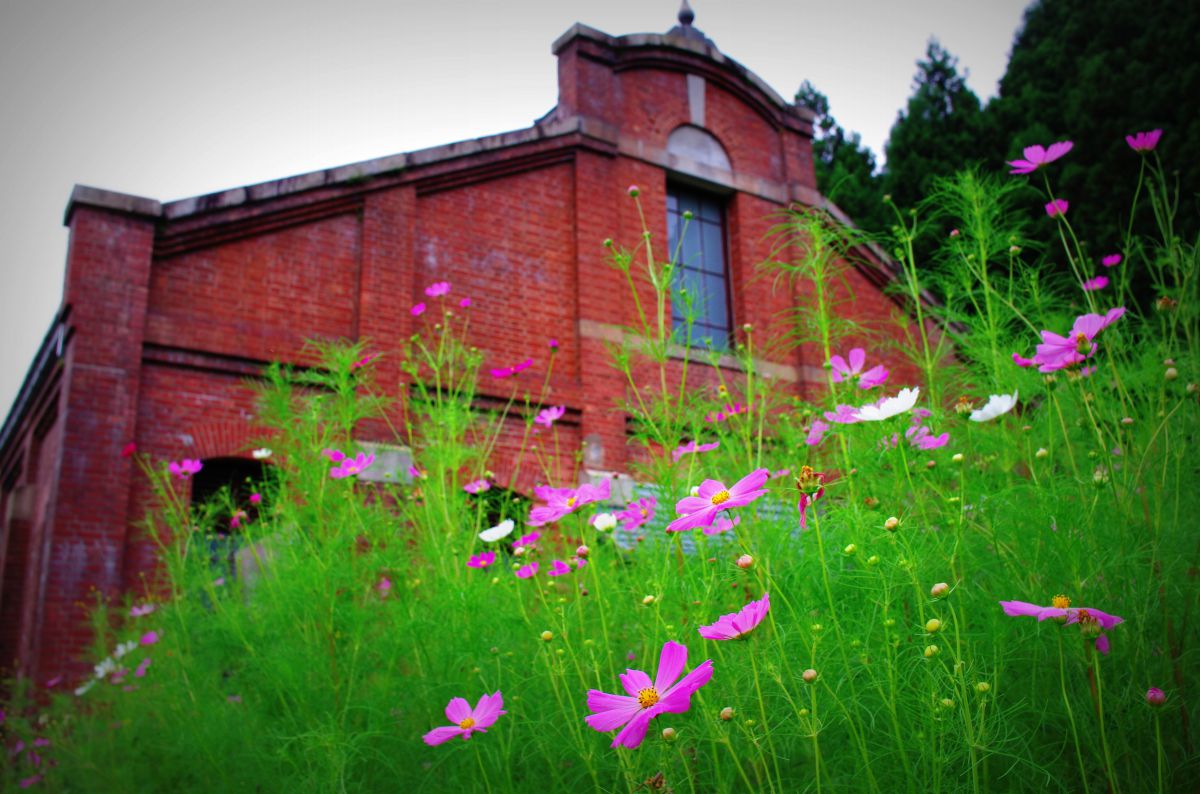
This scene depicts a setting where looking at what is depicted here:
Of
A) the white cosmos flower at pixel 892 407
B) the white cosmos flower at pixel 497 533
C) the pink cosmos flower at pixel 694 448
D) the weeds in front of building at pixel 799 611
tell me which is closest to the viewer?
the weeds in front of building at pixel 799 611

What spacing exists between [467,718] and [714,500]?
86 centimetres

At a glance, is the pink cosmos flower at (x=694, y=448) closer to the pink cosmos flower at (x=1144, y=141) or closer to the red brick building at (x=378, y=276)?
the pink cosmos flower at (x=1144, y=141)

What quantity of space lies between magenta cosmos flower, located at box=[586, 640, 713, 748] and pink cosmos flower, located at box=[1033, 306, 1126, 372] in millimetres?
1099

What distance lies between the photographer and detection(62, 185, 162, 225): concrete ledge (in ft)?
22.6

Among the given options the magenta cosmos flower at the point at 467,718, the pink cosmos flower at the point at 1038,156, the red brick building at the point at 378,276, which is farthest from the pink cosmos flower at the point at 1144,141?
the red brick building at the point at 378,276

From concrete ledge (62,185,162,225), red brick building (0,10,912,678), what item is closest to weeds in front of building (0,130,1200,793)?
red brick building (0,10,912,678)

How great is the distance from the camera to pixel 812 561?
6.93 ft

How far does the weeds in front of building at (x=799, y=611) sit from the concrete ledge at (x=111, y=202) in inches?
150

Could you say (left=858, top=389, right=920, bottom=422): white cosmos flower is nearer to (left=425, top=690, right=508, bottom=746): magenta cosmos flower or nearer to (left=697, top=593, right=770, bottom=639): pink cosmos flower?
(left=697, top=593, right=770, bottom=639): pink cosmos flower

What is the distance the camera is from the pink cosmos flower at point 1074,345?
188 centimetres

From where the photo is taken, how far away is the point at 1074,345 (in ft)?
6.21

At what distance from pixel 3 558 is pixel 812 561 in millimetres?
9335

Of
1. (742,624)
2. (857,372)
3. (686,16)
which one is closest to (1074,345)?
(857,372)

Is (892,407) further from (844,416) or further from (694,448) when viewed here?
(694,448)
